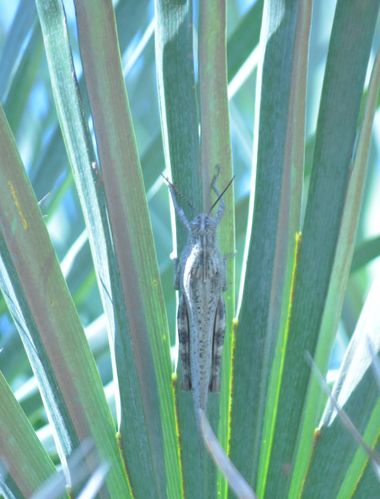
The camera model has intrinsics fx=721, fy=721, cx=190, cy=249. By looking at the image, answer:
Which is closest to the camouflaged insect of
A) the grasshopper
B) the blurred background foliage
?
the grasshopper

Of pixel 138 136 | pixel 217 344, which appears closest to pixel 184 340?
pixel 217 344

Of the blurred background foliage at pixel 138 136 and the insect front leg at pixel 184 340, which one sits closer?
the insect front leg at pixel 184 340

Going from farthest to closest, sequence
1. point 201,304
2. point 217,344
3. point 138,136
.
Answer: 1. point 138,136
2. point 201,304
3. point 217,344

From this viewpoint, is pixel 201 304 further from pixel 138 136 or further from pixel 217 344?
pixel 138 136

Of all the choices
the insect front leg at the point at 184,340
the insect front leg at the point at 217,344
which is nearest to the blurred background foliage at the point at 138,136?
the insect front leg at the point at 184,340

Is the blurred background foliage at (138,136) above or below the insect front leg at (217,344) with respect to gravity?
above

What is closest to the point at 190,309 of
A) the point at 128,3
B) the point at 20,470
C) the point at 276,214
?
the point at 276,214

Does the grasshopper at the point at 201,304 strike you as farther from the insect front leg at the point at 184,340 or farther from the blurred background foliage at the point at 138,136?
the blurred background foliage at the point at 138,136
